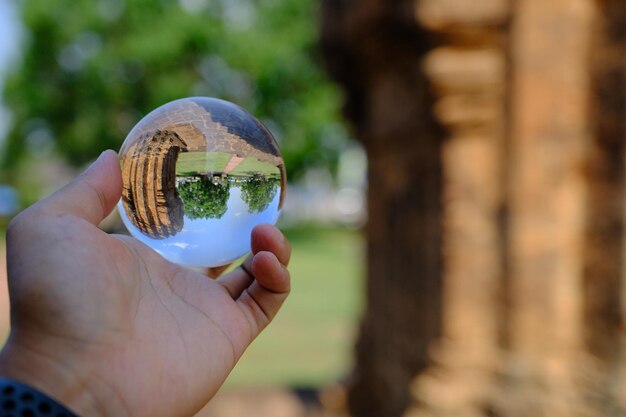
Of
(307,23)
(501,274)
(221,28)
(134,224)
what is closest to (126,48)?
(221,28)

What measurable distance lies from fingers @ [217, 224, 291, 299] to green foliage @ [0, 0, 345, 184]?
17751 mm

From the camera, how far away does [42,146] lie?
2297cm

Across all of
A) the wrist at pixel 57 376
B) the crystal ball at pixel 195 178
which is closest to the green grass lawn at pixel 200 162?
the crystal ball at pixel 195 178

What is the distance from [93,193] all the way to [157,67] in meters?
19.0

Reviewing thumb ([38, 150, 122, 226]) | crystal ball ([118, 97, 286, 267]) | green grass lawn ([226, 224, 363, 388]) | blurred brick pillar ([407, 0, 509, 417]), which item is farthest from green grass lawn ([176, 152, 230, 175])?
green grass lawn ([226, 224, 363, 388])

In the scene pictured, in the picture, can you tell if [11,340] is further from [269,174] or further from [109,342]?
[269,174]

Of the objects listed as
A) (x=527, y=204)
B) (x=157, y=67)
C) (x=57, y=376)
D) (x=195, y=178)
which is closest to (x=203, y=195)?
(x=195, y=178)

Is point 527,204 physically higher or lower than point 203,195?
lower

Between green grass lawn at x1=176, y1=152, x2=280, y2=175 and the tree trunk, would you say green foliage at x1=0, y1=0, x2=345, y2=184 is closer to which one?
the tree trunk

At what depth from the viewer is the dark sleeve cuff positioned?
1.05 meters

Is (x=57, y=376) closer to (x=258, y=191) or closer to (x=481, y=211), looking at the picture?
(x=258, y=191)

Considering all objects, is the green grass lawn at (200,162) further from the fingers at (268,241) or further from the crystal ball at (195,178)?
the fingers at (268,241)

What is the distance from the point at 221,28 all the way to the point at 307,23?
2.78 meters

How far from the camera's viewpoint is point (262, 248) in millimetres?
1535
